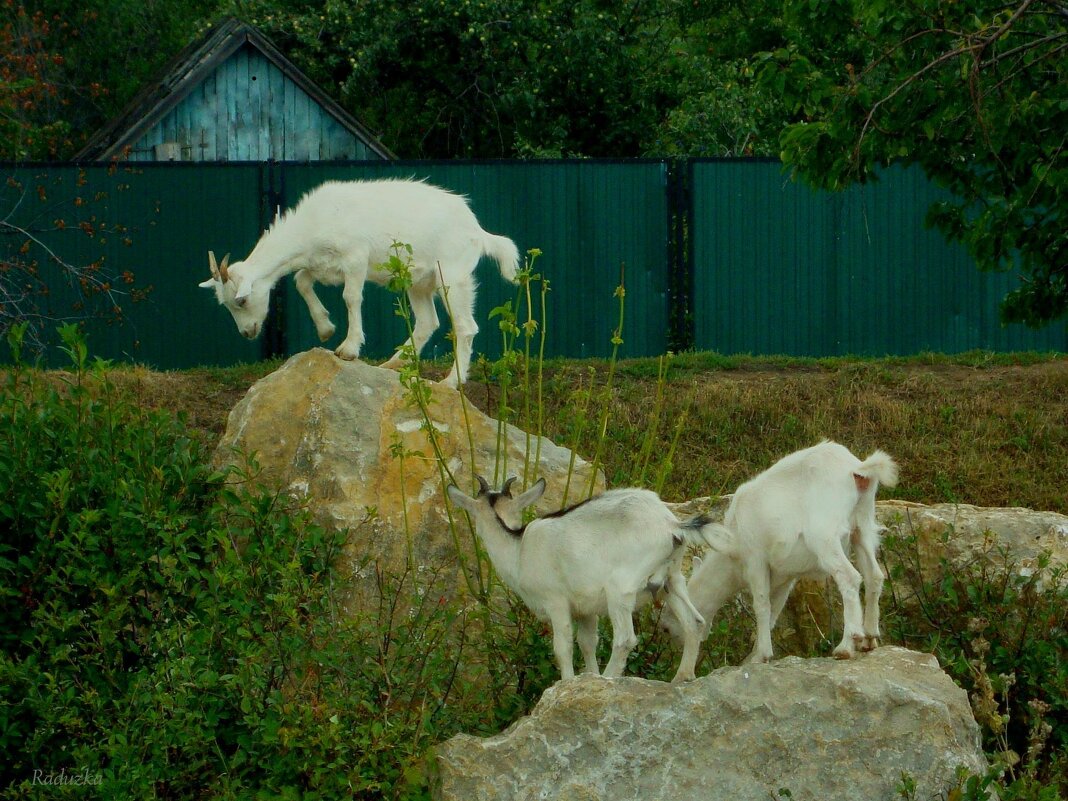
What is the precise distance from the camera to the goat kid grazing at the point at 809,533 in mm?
5250

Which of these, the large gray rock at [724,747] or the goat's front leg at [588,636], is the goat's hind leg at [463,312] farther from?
the large gray rock at [724,747]

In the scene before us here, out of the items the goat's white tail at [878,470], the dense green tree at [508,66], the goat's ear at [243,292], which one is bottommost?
the goat's white tail at [878,470]

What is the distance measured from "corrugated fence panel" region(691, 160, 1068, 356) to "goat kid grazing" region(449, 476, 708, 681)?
10.9 meters

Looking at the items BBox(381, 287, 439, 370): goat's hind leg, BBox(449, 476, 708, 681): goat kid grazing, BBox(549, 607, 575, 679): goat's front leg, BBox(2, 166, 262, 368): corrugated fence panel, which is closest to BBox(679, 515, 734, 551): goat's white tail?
BBox(449, 476, 708, 681): goat kid grazing

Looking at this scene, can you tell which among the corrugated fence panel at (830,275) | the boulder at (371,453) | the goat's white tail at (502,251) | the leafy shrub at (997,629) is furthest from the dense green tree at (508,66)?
the leafy shrub at (997,629)

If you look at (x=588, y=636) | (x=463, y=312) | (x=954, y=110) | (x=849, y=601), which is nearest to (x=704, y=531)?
(x=849, y=601)

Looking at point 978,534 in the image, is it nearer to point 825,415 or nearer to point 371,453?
point 371,453

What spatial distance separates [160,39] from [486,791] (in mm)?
25291

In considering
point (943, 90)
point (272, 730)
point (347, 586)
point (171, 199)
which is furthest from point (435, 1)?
point (272, 730)

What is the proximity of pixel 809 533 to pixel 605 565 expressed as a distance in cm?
76

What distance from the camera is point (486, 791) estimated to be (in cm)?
462

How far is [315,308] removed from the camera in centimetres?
868

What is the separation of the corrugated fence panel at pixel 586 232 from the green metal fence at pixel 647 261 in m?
0.02

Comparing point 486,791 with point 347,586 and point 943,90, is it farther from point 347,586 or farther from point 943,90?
point 943,90
